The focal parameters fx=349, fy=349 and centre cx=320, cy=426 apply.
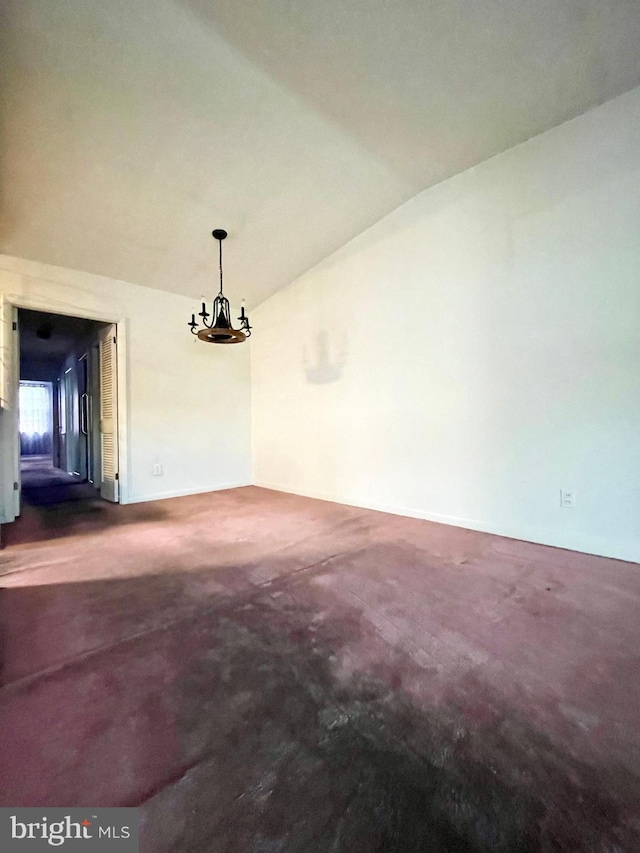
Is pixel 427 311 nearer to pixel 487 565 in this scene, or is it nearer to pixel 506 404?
pixel 506 404

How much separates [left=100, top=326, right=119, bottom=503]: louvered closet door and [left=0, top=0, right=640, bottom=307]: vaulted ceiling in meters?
1.16

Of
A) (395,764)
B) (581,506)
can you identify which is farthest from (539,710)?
(581,506)

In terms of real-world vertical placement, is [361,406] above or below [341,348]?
below

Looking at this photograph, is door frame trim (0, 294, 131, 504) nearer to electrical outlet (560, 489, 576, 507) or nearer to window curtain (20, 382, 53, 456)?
electrical outlet (560, 489, 576, 507)

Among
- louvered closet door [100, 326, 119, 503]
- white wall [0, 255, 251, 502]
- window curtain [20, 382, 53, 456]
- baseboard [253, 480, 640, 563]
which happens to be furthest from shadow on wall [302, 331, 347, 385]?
window curtain [20, 382, 53, 456]

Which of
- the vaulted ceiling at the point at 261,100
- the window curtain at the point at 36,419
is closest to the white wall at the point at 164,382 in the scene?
the vaulted ceiling at the point at 261,100

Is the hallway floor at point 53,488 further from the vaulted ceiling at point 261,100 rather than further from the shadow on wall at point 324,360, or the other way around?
the shadow on wall at point 324,360

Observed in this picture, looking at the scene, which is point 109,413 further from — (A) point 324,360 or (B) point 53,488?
(A) point 324,360

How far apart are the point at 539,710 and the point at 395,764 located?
0.58 meters

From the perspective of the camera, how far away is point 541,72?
7.65ft

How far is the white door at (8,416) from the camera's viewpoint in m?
3.54

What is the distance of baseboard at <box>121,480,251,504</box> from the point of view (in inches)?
177

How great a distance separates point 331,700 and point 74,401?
8.05 metres

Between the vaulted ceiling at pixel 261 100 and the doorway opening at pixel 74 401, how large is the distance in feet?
5.49
